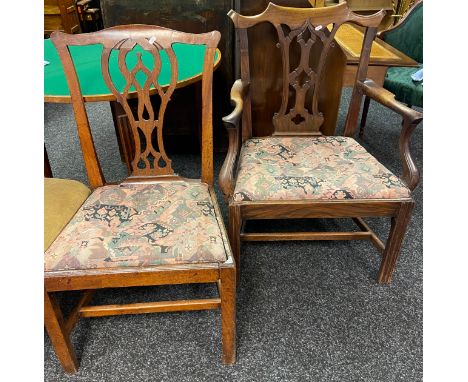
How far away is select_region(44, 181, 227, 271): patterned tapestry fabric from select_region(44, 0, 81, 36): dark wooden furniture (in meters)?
4.39

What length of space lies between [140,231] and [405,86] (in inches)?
79.4

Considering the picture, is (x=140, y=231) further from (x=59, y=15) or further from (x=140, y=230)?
(x=59, y=15)

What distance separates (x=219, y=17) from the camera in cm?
202

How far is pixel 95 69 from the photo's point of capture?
1.54 meters

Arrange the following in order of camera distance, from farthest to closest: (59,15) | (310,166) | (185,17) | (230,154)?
(59,15) → (185,17) → (310,166) → (230,154)

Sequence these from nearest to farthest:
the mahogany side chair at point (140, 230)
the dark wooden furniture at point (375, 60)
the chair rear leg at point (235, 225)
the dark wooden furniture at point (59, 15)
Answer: the mahogany side chair at point (140, 230), the chair rear leg at point (235, 225), the dark wooden furniture at point (375, 60), the dark wooden furniture at point (59, 15)

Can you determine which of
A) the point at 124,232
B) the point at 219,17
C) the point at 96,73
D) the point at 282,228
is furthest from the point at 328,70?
the point at 124,232

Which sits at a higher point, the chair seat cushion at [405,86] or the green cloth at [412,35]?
the green cloth at [412,35]

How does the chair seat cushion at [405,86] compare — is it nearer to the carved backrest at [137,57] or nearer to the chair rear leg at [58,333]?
the carved backrest at [137,57]

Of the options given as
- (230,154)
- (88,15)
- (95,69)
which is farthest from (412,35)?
(88,15)

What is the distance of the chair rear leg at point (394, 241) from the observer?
4.21 ft

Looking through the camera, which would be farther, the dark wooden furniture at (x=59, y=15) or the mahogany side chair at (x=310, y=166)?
the dark wooden furniture at (x=59, y=15)


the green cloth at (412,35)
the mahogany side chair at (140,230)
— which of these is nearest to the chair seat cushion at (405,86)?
the green cloth at (412,35)

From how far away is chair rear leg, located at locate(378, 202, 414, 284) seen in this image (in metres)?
1.28
